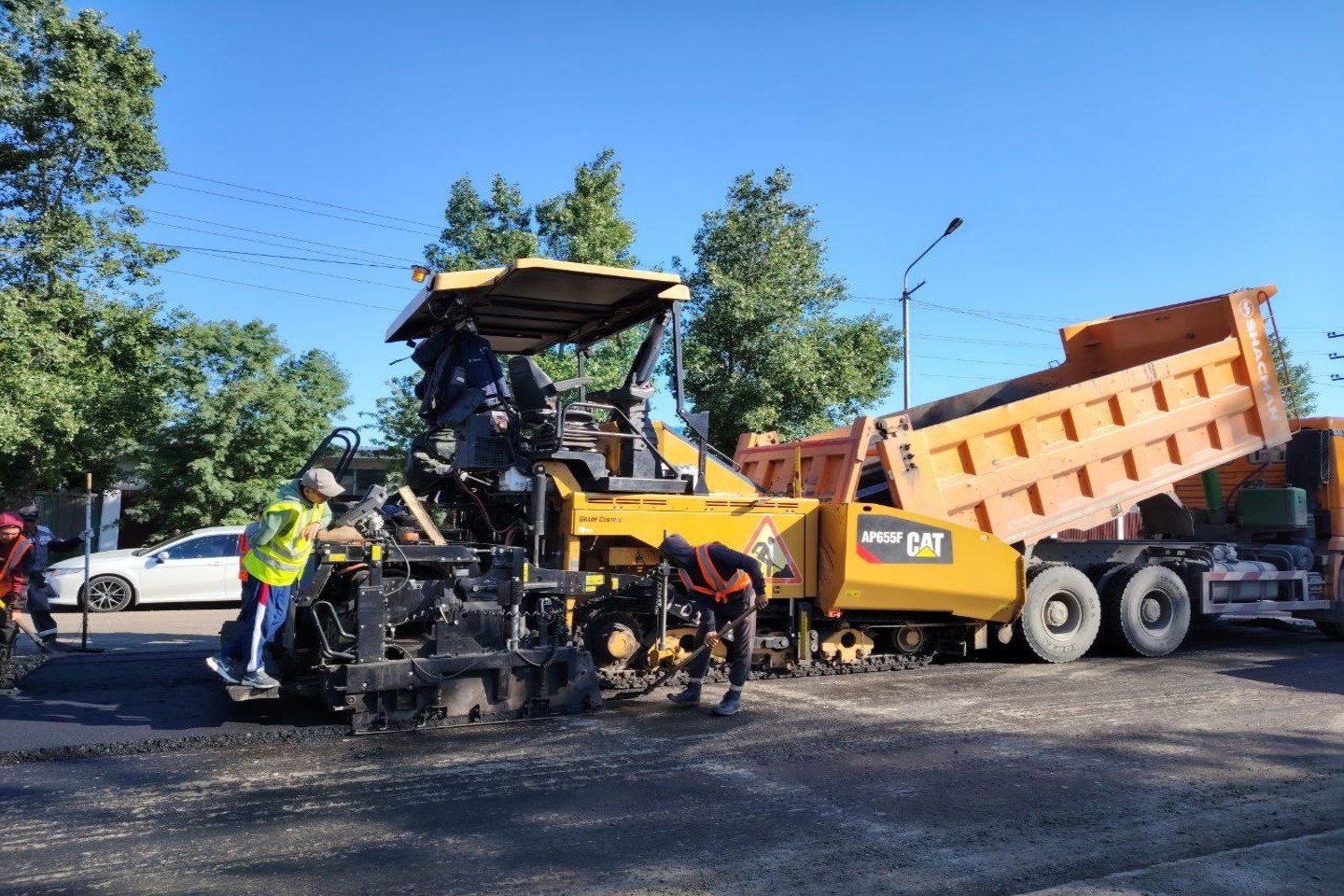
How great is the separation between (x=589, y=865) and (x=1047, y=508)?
6.07 meters

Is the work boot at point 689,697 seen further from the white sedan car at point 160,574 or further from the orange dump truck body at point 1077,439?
the white sedan car at point 160,574

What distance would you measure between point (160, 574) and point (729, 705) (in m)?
10.6

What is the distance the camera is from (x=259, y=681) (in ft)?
19.7

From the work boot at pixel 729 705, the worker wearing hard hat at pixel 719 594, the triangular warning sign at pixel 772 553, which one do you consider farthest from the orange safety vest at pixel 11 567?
the triangular warning sign at pixel 772 553

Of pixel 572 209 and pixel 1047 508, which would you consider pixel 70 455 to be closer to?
pixel 572 209

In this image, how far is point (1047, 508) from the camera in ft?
28.4

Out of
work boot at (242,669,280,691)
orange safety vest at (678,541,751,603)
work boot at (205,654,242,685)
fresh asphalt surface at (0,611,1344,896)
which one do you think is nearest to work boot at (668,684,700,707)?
fresh asphalt surface at (0,611,1344,896)

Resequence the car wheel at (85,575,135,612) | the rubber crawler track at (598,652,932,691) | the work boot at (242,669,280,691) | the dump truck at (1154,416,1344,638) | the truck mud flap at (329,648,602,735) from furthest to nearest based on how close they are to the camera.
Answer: the car wheel at (85,575,135,612), the dump truck at (1154,416,1344,638), the rubber crawler track at (598,652,932,691), the work boot at (242,669,280,691), the truck mud flap at (329,648,602,735)

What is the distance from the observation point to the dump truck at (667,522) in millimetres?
6227

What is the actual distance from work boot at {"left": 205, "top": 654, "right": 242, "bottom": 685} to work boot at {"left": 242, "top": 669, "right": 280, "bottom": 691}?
0.26ft

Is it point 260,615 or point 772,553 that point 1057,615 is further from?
point 260,615

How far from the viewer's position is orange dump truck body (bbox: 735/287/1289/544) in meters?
8.13

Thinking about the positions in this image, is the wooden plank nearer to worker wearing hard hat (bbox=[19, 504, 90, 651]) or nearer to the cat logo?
the cat logo

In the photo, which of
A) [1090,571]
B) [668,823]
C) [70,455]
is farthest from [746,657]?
[70,455]
